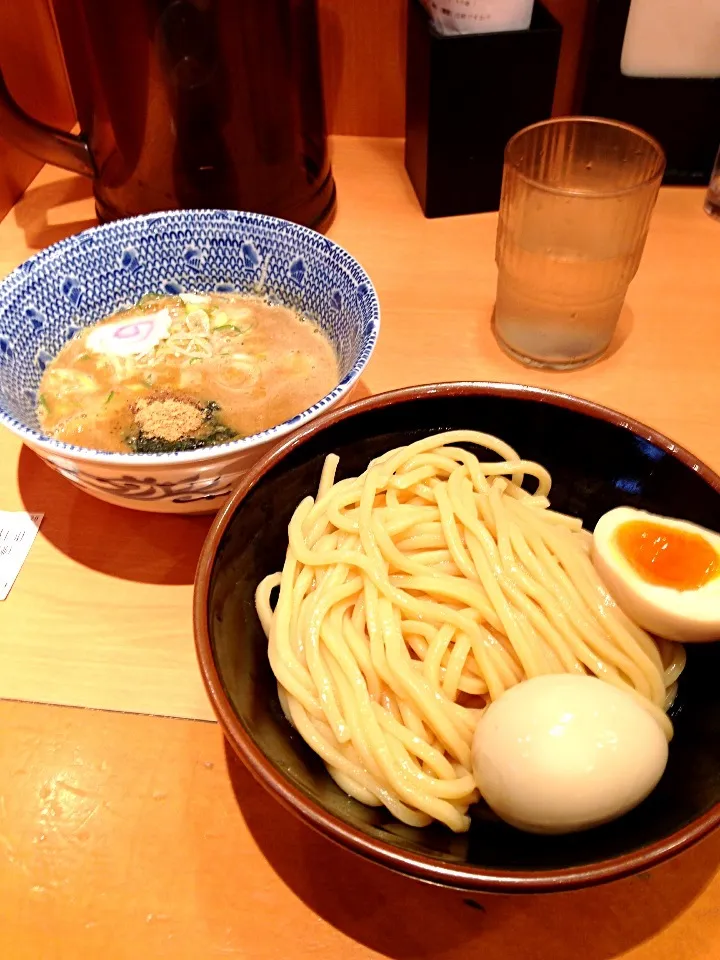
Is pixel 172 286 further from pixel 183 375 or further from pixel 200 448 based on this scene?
pixel 200 448

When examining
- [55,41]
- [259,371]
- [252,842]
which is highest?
[55,41]

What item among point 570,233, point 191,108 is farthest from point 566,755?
point 191,108

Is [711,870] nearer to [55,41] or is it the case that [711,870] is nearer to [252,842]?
[252,842]

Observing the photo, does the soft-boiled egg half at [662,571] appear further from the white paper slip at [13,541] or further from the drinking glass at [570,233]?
the white paper slip at [13,541]

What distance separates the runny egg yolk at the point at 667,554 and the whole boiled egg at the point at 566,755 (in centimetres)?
12

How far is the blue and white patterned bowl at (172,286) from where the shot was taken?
82cm

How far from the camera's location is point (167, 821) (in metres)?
0.70

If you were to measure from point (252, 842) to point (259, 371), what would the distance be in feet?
1.93

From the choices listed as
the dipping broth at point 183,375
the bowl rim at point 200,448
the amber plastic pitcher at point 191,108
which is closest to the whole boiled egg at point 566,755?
the bowl rim at point 200,448

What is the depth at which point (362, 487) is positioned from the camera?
772 millimetres

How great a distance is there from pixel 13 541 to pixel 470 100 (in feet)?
3.26

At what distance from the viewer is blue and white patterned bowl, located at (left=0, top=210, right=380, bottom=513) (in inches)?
32.2

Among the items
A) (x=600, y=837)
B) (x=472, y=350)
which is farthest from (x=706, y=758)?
(x=472, y=350)

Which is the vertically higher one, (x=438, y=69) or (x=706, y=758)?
(x=438, y=69)
